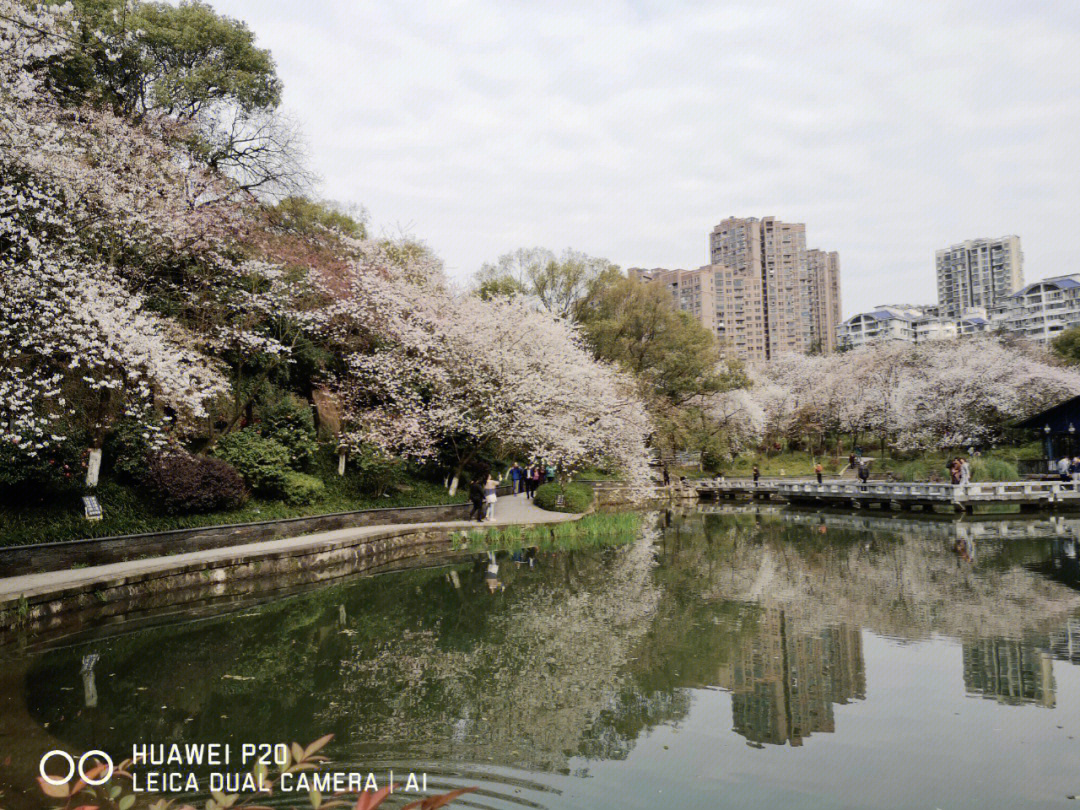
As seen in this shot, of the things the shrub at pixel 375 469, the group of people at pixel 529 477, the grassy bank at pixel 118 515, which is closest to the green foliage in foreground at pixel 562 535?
the shrub at pixel 375 469

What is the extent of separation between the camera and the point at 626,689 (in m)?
7.68

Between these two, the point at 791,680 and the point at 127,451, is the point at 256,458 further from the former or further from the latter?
the point at 791,680


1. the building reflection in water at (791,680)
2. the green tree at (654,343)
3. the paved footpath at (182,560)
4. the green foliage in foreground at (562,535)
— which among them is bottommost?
the building reflection in water at (791,680)

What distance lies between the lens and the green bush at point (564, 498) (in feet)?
86.1

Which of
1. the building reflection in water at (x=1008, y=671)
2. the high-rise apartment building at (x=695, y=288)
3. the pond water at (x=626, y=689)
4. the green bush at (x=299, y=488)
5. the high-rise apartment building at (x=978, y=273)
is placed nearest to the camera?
the pond water at (x=626, y=689)

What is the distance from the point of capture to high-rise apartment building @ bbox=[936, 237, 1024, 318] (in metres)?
140

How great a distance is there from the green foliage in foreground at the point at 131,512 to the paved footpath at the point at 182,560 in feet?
2.70

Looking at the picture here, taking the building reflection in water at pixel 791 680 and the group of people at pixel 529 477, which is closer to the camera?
the building reflection in water at pixel 791 680

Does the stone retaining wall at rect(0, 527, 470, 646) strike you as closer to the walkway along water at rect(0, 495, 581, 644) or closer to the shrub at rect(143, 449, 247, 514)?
the walkway along water at rect(0, 495, 581, 644)

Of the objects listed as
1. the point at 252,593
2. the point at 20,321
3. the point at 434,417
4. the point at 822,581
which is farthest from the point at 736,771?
the point at 434,417

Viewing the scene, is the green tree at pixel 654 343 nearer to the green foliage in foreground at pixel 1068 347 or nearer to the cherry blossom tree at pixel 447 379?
the cherry blossom tree at pixel 447 379

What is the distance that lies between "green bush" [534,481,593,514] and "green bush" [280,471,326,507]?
9585mm

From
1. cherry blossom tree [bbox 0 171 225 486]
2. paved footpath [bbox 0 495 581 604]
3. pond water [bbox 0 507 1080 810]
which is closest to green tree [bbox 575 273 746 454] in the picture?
paved footpath [bbox 0 495 581 604]

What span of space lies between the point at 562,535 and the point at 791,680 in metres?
13.8
